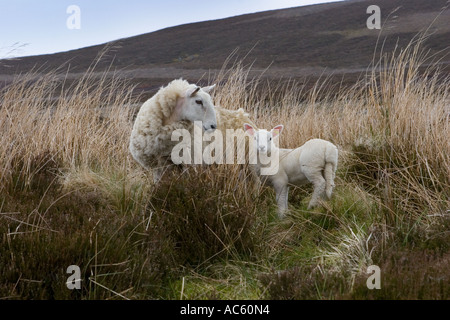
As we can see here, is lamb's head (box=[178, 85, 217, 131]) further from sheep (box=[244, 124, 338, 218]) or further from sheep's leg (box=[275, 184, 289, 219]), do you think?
sheep's leg (box=[275, 184, 289, 219])

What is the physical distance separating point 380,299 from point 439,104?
439 cm

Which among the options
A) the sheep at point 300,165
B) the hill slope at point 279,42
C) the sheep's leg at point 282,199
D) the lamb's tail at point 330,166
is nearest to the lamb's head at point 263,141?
the sheep at point 300,165

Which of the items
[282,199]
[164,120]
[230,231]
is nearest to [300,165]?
[282,199]

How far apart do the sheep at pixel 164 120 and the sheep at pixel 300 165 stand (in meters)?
0.55

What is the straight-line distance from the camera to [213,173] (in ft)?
13.7

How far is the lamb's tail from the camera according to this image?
447cm

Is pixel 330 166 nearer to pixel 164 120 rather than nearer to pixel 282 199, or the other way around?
pixel 282 199

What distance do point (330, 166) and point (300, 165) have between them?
27cm

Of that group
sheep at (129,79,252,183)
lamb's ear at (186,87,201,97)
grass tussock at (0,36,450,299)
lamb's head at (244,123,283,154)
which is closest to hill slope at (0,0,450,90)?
grass tussock at (0,36,450,299)

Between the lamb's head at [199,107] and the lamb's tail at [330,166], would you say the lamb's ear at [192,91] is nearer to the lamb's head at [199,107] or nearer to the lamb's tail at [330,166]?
the lamb's head at [199,107]

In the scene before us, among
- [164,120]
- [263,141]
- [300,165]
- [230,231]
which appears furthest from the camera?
[164,120]

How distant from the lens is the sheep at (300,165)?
14.7 feet

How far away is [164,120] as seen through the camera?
491 cm
